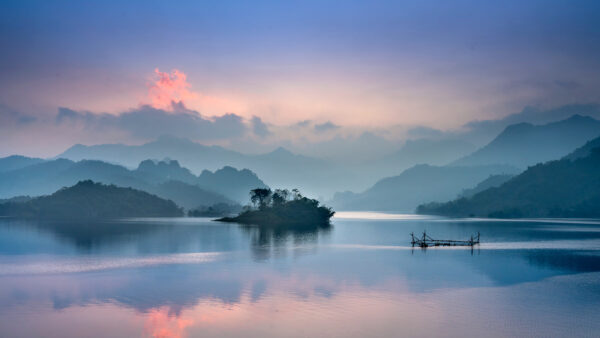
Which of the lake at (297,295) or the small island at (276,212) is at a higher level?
the small island at (276,212)

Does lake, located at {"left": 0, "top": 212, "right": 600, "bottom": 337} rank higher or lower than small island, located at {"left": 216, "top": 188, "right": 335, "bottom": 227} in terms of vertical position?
lower

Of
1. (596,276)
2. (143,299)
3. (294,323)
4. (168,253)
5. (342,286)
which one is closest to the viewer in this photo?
(294,323)

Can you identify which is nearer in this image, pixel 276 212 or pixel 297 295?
pixel 297 295

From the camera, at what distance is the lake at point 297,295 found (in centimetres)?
3000

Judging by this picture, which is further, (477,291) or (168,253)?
(168,253)

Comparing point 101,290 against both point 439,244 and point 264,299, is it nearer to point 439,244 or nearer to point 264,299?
point 264,299

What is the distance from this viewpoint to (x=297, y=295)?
40125 mm

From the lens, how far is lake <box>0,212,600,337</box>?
30000 millimetres

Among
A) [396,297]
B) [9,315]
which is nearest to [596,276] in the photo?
[396,297]

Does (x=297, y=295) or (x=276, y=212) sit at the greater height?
(x=276, y=212)

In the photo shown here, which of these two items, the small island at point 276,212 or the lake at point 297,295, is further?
the small island at point 276,212

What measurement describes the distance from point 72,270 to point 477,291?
43264 millimetres

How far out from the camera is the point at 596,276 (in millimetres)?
50125

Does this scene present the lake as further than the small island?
No
